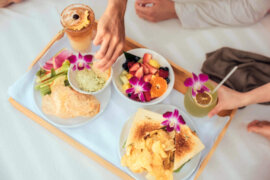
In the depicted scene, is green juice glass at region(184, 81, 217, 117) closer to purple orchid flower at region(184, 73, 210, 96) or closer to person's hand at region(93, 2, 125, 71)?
purple orchid flower at region(184, 73, 210, 96)

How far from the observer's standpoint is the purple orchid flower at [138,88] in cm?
88

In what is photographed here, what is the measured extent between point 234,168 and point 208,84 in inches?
14.2

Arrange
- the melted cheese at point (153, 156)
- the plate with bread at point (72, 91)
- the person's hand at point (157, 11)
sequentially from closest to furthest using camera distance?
the melted cheese at point (153, 156) → the plate with bread at point (72, 91) → the person's hand at point (157, 11)

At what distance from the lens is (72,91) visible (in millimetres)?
881

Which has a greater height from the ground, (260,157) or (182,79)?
(182,79)

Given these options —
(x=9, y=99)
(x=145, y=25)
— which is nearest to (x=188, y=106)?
(x=145, y=25)

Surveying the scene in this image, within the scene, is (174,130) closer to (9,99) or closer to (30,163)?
(30,163)

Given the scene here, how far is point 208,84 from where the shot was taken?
911mm

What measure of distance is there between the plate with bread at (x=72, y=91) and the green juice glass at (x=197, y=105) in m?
0.32

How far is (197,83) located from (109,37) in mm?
382

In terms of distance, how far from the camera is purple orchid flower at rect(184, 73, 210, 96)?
2.85 feet

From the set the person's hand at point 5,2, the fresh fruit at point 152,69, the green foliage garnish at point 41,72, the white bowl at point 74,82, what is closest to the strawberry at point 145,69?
the fresh fruit at point 152,69

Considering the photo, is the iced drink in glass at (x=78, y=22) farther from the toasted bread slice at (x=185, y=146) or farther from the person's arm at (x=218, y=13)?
the toasted bread slice at (x=185, y=146)

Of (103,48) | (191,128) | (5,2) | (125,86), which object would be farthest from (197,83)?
(5,2)
